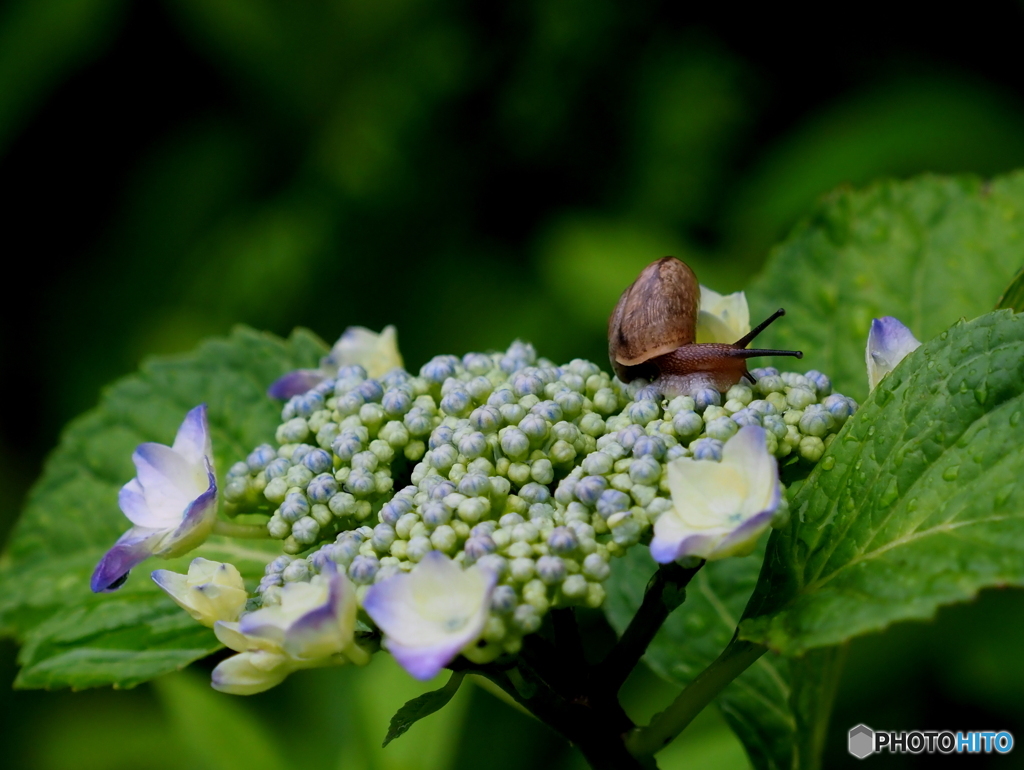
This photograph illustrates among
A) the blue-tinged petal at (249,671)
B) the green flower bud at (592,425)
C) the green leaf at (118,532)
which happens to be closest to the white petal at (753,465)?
the green flower bud at (592,425)

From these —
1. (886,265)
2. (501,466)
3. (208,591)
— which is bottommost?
(208,591)

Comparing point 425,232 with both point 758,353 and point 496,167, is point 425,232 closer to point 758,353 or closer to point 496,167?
point 496,167

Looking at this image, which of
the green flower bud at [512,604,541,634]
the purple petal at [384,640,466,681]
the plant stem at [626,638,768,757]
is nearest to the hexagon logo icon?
the plant stem at [626,638,768,757]

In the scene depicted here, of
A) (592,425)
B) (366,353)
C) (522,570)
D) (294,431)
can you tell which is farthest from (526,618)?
(366,353)

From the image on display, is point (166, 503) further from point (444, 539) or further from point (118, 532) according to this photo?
point (118, 532)

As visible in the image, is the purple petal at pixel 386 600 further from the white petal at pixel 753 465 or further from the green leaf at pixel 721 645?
the green leaf at pixel 721 645

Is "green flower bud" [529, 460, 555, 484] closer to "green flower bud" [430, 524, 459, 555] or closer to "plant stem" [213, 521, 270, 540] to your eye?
"green flower bud" [430, 524, 459, 555]
